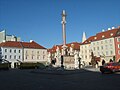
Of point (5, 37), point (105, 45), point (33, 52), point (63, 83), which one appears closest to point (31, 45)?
point (33, 52)

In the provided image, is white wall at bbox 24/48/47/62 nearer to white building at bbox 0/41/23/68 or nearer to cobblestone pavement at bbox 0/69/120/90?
white building at bbox 0/41/23/68

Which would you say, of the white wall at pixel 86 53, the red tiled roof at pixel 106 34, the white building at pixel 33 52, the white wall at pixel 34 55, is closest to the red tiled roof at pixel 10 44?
the white building at pixel 33 52

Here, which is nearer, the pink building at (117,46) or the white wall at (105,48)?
the pink building at (117,46)

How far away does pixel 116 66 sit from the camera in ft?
102

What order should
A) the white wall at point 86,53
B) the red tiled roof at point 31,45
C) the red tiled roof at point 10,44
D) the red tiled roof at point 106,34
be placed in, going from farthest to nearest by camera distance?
the white wall at point 86,53 < the red tiled roof at point 31,45 < the red tiled roof at point 10,44 < the red tiled roof at point 106,34

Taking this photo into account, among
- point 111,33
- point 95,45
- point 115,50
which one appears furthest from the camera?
point 95,45

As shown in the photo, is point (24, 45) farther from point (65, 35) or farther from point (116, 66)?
point (116, 66)

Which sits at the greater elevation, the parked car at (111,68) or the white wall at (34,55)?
the white wall at (34,55)

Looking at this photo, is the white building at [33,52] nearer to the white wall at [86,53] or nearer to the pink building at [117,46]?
the white wall at [86,53]

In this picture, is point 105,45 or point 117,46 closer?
point 117,46

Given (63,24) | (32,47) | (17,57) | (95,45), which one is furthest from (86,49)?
(63,24)

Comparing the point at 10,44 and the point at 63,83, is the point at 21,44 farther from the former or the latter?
A: the point at 63,83

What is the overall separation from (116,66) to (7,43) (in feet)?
184

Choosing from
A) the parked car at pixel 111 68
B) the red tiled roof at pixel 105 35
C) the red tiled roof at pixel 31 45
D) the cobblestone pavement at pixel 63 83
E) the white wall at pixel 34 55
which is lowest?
the cobblestone pavement at pixel 63 83
